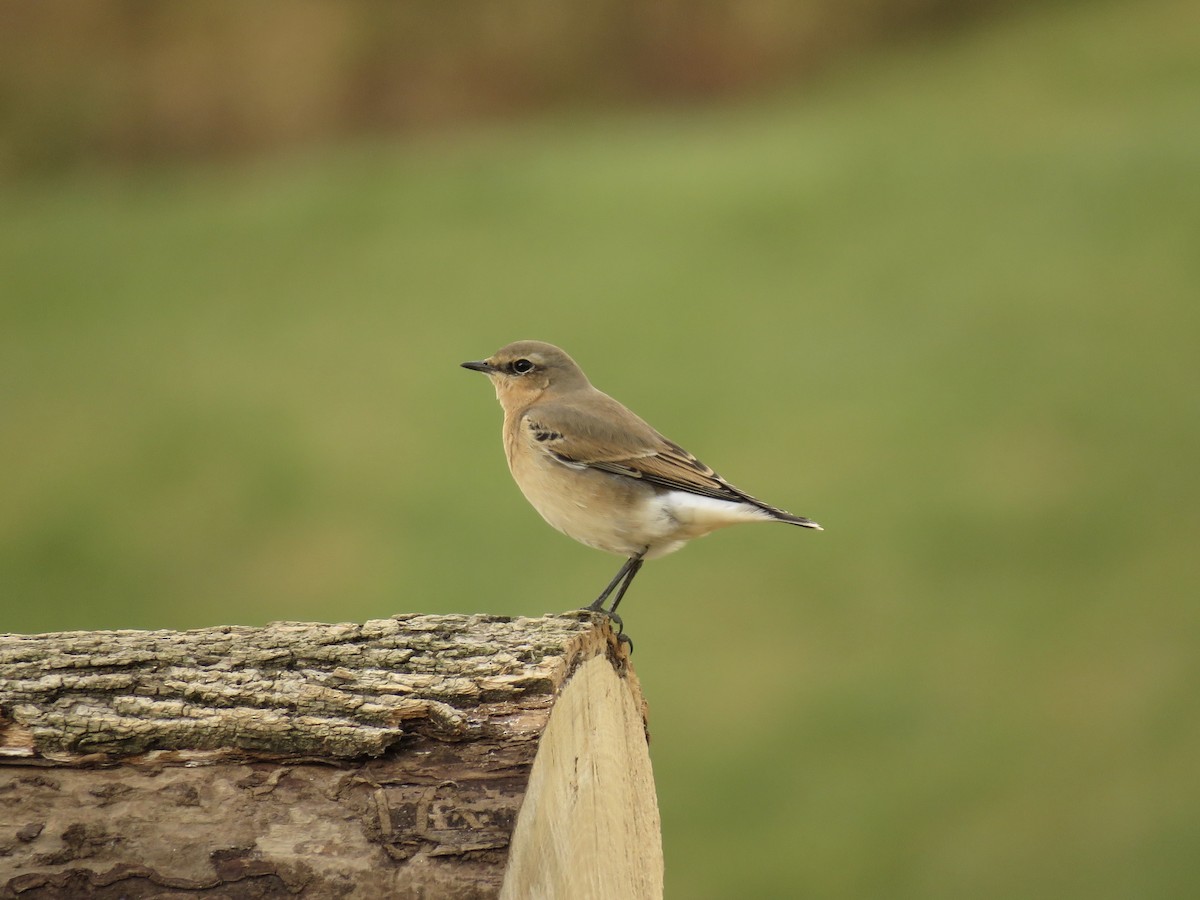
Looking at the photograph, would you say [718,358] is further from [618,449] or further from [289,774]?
[289,774]

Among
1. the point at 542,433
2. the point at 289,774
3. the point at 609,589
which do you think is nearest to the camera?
the point at 289,774

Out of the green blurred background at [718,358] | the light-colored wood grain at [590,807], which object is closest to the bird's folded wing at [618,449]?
the light-colored wood grain at [590,807]

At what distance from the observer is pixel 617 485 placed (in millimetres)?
4906

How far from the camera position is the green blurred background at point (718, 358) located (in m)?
7.43

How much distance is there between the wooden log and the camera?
2.82 meters

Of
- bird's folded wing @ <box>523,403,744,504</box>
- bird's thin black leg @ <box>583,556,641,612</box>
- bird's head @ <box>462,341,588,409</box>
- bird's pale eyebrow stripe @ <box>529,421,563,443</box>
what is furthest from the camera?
bird's head @ <box>462,341,588,409</box>

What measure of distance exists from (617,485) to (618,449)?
0.21 m

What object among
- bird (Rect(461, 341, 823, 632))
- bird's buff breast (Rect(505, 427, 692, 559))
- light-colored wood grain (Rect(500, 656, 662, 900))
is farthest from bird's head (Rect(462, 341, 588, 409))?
light-colored wood grain (Rect(500, 656, 662, 900))

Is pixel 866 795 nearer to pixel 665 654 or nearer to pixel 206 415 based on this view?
pixel 665 654

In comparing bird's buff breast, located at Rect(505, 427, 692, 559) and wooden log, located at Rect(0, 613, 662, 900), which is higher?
bird's buff breast, located at Rect(505, 427, 692, 559)

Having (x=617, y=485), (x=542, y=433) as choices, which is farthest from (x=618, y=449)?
(x=542, y=433)

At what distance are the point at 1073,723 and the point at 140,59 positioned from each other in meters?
10.2

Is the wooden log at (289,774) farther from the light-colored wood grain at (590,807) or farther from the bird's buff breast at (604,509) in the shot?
the bird's buff breast at (604,509)

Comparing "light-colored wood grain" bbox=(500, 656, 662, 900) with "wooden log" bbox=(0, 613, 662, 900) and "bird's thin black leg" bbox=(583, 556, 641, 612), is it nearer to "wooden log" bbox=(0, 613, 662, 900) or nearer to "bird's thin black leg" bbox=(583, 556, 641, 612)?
"wooden log" bbox=(0, 613, 662, 900)
